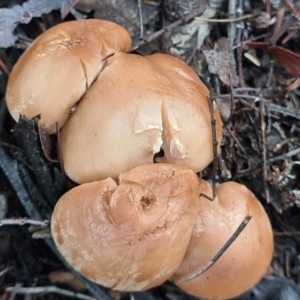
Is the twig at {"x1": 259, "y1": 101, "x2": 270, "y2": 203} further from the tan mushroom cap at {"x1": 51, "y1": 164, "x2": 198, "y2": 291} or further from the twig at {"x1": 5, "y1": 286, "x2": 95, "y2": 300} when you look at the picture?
the twig at {"x1": 5, "y1": 286, "x2": 95, "y2": 300}

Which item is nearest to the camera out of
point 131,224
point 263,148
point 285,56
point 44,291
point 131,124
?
point 131,224

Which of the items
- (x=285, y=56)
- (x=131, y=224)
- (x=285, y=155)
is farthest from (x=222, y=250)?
(x=285, y=56)

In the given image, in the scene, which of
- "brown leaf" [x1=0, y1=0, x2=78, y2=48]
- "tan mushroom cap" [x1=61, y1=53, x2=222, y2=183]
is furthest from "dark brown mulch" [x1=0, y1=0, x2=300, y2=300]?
"tan mushroom cap" [x1=61, y1=53, x2=222, y2=183]

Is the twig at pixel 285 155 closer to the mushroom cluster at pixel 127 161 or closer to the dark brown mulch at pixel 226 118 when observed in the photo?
the dark brown mulch at pixel 226 118

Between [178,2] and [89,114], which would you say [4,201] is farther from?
[178,2]

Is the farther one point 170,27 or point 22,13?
point 170,27

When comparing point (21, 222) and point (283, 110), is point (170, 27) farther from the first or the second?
point (21, 222)
